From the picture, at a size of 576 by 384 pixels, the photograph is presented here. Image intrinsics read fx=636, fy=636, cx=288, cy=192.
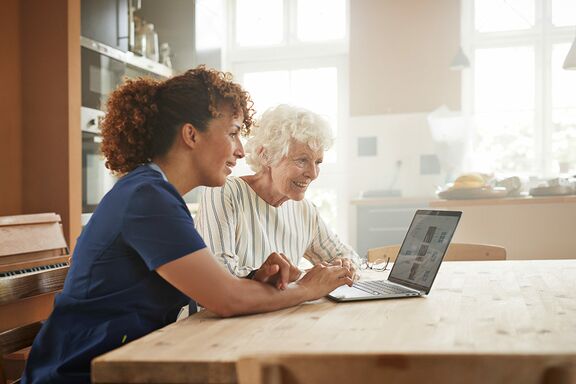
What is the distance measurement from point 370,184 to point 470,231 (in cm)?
261

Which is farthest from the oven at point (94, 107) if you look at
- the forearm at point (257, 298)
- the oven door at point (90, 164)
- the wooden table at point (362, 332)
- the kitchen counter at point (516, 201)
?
the wooden table at point (362, 332)

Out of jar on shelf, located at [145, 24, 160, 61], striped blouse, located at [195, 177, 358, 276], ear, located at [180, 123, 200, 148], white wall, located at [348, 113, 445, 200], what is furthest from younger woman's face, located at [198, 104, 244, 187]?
white wall, located at [348, 113, 445, 200]

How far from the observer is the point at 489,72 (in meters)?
6.20

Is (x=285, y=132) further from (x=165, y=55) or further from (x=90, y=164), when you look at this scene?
(x=165, y=55)

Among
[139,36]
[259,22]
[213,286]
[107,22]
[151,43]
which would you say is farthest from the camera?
[259,22]

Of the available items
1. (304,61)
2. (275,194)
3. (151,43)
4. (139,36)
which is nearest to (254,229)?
(275,194)

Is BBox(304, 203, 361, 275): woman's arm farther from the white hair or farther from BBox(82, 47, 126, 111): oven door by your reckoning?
BBox(82, 47, 126, 111): oven door

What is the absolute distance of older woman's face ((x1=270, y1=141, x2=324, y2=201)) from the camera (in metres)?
2.17

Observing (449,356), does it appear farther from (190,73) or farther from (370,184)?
(370,184)

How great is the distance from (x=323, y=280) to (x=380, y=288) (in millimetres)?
222

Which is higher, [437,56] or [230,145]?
[437,56]

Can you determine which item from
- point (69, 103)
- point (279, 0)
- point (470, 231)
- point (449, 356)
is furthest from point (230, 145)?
point (279, 0)

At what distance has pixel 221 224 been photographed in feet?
6.42

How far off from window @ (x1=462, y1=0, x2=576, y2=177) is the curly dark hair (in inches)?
200
